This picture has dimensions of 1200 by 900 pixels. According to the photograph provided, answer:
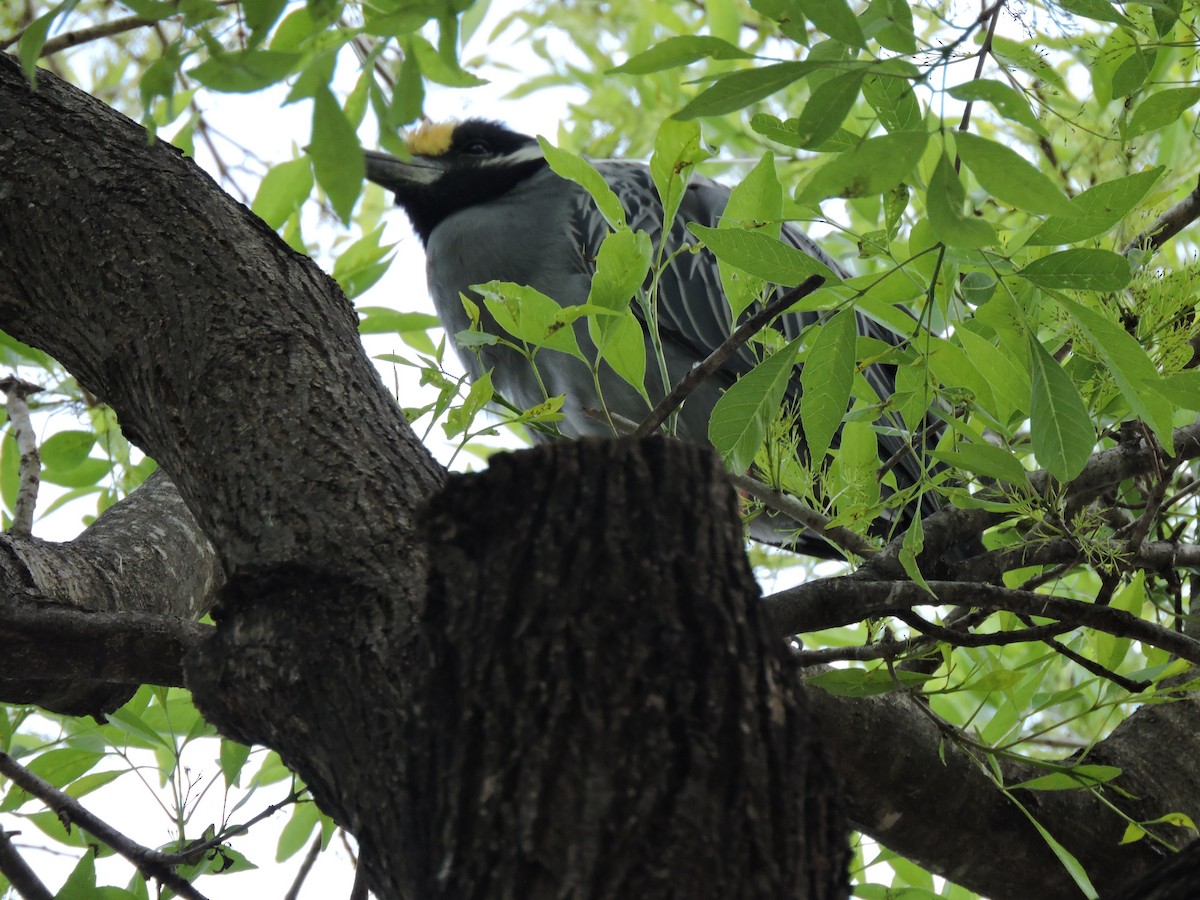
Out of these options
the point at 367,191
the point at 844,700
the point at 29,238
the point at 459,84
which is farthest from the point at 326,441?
the point at 367,191

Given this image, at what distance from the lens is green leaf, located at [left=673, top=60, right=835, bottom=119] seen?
835 millimetres

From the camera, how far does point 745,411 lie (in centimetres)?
111

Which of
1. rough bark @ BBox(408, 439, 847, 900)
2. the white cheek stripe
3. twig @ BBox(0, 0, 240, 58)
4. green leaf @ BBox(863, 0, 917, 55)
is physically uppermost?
the white cheek stripe

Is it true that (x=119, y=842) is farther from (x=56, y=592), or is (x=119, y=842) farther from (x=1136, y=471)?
(x=1136, y=471)

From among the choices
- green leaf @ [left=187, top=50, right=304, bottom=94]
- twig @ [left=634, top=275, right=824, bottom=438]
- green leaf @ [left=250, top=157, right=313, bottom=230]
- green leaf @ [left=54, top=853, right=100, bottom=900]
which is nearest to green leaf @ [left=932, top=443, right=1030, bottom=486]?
twig @ [left=634, top=275, right=824, bottom=438]

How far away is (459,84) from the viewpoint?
0.98 m

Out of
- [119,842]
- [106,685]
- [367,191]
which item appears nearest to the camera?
[119,842]

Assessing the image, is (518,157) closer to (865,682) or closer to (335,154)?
(865,682)

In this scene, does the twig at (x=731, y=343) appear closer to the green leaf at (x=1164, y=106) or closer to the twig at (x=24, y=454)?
the green leaf at (x=1164, y=106)

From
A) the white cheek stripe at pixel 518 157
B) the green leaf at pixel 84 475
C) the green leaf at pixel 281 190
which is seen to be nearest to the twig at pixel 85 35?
the green leaf at pixel 281 190

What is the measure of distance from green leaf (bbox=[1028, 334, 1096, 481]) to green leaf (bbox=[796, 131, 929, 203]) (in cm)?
27

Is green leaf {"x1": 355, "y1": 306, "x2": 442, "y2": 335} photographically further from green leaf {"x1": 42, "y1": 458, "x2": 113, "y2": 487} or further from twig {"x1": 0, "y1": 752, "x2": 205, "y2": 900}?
twig {"x1": 0, "y1": 752, "x2": 205, "y2": 900}

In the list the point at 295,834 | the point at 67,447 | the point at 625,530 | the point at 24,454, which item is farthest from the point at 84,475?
the point at 625,530

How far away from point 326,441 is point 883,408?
0.54 meters
